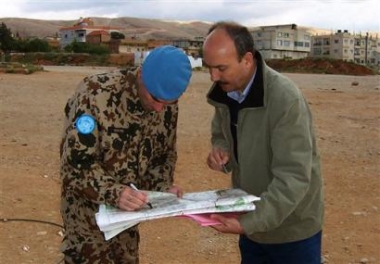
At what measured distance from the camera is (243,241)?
268cm

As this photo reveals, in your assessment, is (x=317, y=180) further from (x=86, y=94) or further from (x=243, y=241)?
(x=86, y=94)

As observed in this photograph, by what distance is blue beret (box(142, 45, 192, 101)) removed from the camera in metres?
2.13

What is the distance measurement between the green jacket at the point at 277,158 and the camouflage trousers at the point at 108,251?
0.58 meters

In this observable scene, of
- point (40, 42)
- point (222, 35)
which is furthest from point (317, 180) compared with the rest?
point (40, 42)

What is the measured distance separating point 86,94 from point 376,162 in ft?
21.0

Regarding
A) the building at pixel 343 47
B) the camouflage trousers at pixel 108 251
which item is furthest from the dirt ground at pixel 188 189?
the building at pixel 343 47

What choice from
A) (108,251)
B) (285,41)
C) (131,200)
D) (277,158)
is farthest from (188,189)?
(285,41)

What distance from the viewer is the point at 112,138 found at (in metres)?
2.33

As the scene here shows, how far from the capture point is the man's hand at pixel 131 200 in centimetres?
222

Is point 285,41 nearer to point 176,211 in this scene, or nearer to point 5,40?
point 5,40

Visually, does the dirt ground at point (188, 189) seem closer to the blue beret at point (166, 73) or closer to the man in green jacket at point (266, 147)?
the man in green jacket at point (266, 147)

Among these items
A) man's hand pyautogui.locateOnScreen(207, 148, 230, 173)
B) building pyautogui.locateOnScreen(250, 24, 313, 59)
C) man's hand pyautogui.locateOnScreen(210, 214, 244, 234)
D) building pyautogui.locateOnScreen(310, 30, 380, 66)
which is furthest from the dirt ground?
building pyautogui.locateOnScreen(310, 30, 380, 66)

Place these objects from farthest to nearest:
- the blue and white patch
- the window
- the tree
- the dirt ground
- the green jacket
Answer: the window, the tree, the dirt ground, the blue and white patch, the green jacket

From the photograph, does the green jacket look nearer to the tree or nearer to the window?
the tree
